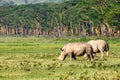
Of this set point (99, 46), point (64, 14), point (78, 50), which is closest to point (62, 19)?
point (64, 14)

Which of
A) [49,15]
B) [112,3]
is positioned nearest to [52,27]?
[49,15]

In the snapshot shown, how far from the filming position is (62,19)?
160 metres

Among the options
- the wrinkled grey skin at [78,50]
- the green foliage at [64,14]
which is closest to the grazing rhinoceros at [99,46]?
the wrinkled grey skin at [78,50]

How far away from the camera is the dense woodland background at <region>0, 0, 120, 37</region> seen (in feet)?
385

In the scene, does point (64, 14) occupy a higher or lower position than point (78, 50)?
lower

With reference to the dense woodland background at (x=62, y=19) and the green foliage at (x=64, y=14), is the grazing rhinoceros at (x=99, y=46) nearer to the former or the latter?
the green foliage at (x=64, y=14)

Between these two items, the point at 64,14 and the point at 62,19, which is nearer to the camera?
the point at 64,14

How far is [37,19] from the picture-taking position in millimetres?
176375

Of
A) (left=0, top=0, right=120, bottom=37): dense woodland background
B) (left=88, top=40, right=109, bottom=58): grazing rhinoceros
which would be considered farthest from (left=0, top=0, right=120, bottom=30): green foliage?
(left=88, top=40, right=109, bottom=58): grazing rhinoceros

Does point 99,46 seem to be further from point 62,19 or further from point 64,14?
point 62,19

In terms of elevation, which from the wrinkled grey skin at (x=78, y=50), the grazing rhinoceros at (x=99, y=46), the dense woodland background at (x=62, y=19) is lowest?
the dense woodland background at (x=62, y=19)

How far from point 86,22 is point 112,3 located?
51.3 meters

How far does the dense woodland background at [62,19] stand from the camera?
4619 inches

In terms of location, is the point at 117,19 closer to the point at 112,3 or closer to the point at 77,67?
the point at 112,3
